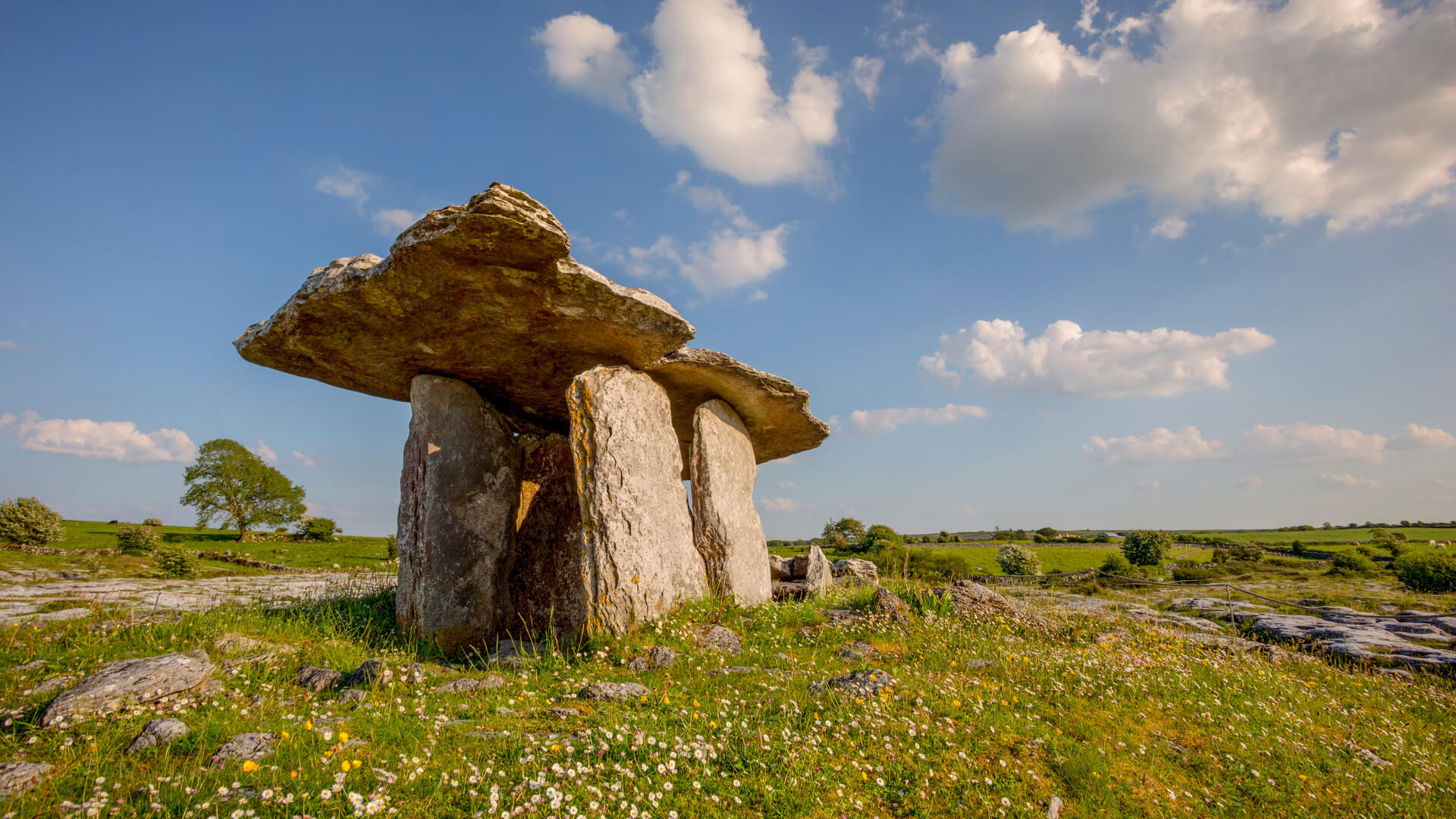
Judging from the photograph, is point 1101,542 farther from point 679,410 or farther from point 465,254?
point 465,254

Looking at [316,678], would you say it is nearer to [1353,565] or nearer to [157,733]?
[157,733]

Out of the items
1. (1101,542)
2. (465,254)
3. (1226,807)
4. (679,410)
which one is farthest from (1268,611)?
(1101,542)

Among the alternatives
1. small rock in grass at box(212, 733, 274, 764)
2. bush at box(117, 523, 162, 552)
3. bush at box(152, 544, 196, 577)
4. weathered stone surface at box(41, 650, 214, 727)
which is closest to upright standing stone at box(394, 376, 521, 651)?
weathered stone surface at box(41, 650, 214, 727)

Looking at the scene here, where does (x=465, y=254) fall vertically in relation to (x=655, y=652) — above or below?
above

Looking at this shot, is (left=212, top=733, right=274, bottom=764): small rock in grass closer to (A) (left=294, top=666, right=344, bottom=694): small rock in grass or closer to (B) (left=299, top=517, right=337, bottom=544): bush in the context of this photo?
(A) (left=294, top=666, right=344, bottom=694): small rock in grass

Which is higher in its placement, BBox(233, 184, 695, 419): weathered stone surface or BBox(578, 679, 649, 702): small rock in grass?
BBox(233, 184, 695, 419): weathered stone surface

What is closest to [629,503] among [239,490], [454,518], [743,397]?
[454,518]

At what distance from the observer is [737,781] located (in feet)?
12.4

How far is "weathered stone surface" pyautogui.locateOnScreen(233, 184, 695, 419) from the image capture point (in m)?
7.11

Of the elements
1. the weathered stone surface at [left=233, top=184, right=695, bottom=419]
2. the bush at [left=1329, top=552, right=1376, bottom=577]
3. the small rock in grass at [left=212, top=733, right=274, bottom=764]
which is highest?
the weathered stone surface at [left=233, top=184, right=695, bottom=419]

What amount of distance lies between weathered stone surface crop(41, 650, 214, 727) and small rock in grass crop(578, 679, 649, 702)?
341 centimetres

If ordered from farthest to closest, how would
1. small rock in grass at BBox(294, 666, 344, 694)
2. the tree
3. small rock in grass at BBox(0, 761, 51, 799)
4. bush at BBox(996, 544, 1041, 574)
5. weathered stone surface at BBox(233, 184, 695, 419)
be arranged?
the tree < bush at BBox(996, 544, 1041, 574) < weathered stone surface at BBox(233, 184, 695, 419) < small rock in grass at BBox(294, 666, 344, 694) < small rock in grass at BBox(0, 761, 51, 799)

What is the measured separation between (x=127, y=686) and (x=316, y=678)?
4.46ft

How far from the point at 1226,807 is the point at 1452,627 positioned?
10.6 metres
